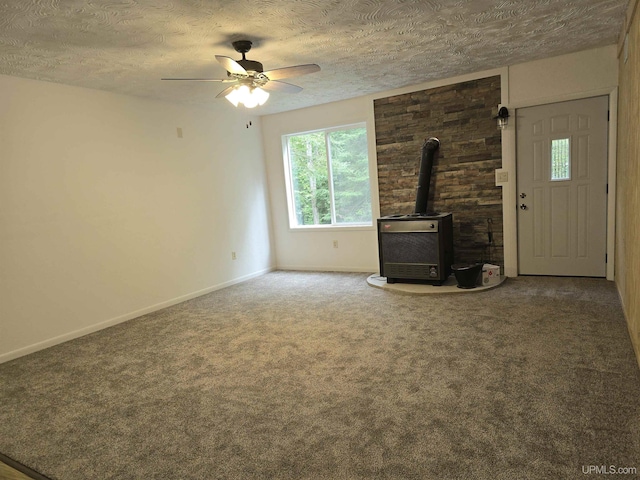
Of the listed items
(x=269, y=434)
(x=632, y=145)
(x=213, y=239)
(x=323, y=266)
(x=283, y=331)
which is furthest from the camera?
(x=323, y=266)

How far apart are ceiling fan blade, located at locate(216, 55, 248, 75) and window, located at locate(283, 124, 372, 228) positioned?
2.78 m

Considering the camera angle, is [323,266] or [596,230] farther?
[323,266]

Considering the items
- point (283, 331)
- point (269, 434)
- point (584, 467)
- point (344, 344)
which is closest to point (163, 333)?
point (283, 331)

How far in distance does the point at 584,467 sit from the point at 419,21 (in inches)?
111

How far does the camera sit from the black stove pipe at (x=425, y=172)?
4.68 meters

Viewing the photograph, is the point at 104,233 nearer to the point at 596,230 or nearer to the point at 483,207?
the point at 483,207

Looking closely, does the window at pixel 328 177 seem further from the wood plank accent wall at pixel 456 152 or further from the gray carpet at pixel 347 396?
the gray carpet at pixel 347 396

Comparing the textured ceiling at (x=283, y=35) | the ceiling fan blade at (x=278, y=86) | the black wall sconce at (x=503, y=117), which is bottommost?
the black wall sconce at (x=503, y=117)

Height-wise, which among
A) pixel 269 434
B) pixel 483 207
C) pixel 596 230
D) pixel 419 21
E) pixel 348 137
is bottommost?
pixel 269 434

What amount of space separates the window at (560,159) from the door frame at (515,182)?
0.35 metres

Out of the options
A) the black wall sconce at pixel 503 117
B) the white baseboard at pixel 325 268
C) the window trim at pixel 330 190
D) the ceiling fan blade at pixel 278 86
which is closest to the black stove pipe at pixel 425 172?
the black wall sconce at pixel 503 117

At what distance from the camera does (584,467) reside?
1611 millimetres

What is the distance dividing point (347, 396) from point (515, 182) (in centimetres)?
333

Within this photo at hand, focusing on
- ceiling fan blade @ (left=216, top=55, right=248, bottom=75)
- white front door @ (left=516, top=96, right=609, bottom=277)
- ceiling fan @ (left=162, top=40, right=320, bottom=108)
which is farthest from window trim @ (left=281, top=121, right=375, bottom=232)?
ceiling fan blade @ (left=216, top=55, right=248, bottom=75)
